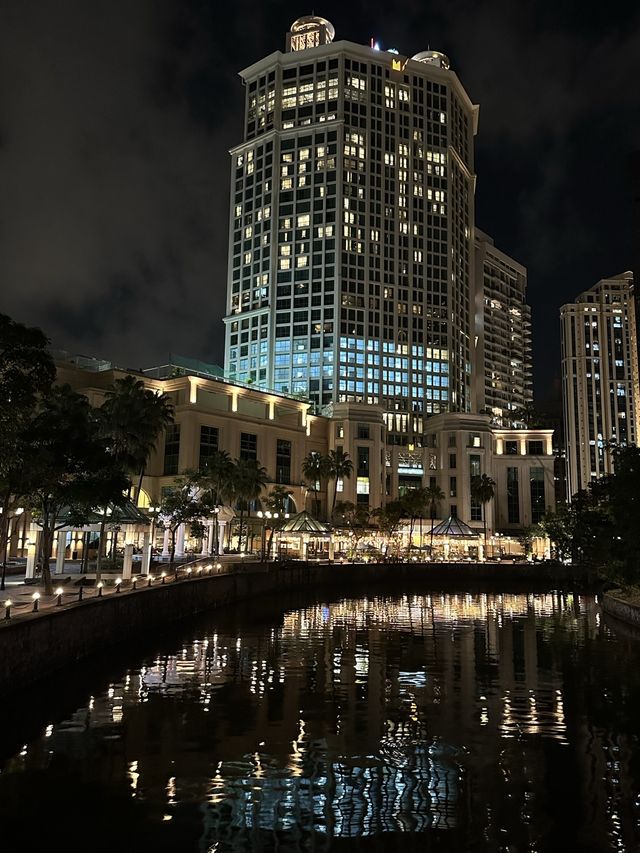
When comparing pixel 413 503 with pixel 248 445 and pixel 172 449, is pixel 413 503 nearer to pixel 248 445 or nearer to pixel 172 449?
pixel 248 445

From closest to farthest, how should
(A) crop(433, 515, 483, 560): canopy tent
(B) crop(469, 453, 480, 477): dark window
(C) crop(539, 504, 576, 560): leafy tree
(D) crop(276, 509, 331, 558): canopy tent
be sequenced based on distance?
(D) crop(276, 509, 331, 558): canopy tent
(C) crop(539, 504, 576, 560): leafy tree
(A) crop(433, 515, 483, 560): canopy tent
(B) crop(469, 453, 480, 477): dark window

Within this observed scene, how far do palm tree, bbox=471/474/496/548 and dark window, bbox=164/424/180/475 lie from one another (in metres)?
63.2

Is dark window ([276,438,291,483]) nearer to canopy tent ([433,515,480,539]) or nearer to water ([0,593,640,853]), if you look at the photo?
canopy tent ([433,515,480,539])

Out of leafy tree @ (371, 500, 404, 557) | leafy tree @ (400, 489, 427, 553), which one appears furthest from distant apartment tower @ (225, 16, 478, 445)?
leafy tree @ (371, 500, 404, 557)

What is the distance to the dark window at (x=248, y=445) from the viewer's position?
390ft

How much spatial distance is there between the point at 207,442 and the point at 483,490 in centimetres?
6059

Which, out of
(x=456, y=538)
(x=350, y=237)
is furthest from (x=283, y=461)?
(x=350, y=237)

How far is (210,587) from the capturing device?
5747 centimetres

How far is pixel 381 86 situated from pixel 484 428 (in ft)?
307

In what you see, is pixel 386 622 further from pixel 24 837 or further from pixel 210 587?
pixel 24 837


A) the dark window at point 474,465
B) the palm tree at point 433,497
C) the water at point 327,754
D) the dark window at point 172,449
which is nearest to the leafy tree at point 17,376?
the water at point 327,754

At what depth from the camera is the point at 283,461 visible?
127500 millimetres

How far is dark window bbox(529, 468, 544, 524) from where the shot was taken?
16175 cm

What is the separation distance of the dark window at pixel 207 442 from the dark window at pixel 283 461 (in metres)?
15.4
